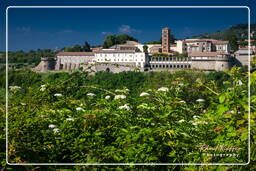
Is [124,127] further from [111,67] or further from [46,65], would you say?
[46,65]

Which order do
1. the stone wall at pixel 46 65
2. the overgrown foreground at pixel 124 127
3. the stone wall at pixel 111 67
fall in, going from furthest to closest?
the stone wall at pixel 46 65 → the stone wall at pixel 111 67 → the overgrown foreground at pixel 124 127

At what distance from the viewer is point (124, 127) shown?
1.30 m

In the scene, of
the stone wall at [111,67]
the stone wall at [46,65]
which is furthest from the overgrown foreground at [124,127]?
the stone wall at [46,65]

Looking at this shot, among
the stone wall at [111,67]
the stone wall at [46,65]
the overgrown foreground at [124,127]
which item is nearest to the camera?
the overgrown foreground at [124,127]

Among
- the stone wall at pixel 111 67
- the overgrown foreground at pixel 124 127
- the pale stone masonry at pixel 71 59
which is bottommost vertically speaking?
the overgrown foreground at pixel 124 127

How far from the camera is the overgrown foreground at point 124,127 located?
110cm

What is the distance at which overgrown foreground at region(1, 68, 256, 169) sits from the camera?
110 centimetres

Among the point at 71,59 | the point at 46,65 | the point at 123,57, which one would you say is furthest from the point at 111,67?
the point at 46,65

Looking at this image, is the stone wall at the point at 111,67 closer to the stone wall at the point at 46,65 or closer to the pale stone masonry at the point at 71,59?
the pale stone masonry at the point at 71,59

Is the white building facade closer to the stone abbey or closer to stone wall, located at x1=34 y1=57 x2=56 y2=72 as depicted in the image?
the stone abbey

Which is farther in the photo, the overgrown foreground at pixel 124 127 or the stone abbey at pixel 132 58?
the stone abbey at pixel 132 58

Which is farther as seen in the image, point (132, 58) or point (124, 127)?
point (132, 58)

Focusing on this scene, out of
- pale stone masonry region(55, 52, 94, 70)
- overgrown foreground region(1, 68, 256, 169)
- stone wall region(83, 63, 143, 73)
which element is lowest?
overgrown foreground region(1, 68, 256, 169)

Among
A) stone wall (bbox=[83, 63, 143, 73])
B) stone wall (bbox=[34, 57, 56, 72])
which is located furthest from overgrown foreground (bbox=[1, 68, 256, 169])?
stone wall (bbox=[34, 57, 56, 72])
